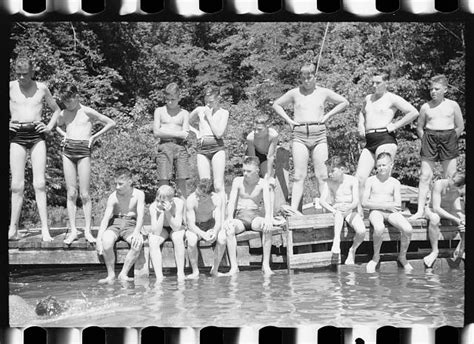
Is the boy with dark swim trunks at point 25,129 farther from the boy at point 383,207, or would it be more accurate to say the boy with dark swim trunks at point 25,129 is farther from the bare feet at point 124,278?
the boy at point 383,207

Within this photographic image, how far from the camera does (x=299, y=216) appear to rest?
395 inches

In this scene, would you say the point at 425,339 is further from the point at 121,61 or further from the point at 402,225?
the point at 121,61

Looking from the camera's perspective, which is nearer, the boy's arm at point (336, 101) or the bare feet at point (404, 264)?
the boy's arm at point (336, 101)

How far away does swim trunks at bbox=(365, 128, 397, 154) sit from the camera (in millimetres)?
9992

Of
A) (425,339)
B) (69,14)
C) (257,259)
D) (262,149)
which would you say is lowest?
(425,339)

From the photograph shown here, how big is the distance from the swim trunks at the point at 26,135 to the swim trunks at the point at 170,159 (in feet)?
4.64

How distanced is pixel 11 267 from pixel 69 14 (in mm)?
3240

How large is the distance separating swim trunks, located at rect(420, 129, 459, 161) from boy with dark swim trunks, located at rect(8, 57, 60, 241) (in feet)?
14.3

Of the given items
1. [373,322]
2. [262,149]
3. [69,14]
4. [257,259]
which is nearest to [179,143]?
[262,149]

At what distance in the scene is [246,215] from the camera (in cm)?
977

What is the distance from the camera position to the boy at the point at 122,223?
9.48 m

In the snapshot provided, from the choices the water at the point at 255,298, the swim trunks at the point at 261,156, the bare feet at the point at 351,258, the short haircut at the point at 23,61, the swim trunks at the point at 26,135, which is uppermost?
the short haircut at the point at 23,61

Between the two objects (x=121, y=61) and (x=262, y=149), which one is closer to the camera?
(x=262, y=149)

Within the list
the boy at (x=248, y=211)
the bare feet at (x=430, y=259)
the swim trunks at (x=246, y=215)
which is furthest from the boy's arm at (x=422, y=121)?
the swim trunks at (x=246, y=215)
